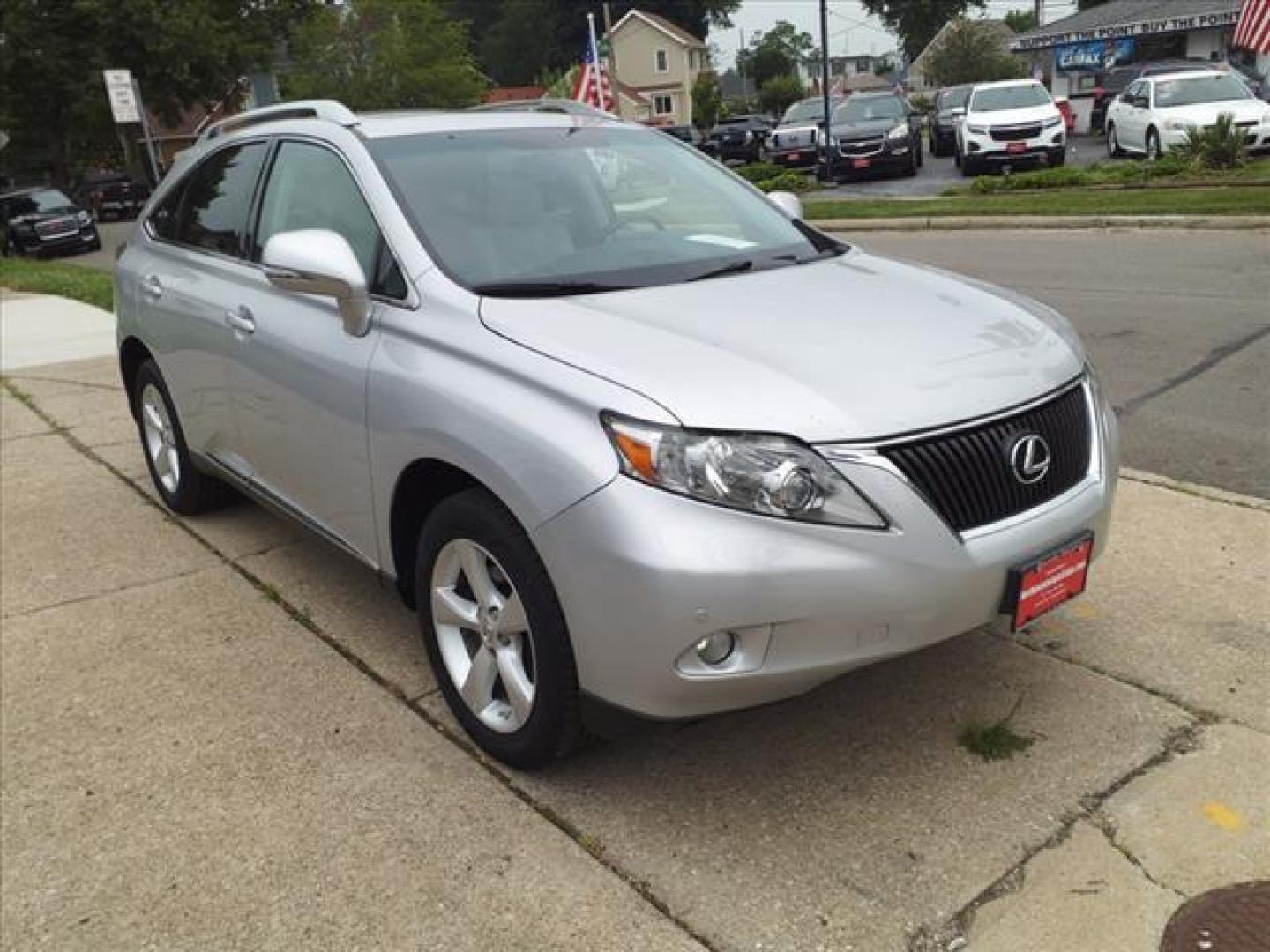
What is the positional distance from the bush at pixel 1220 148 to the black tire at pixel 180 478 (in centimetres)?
1520

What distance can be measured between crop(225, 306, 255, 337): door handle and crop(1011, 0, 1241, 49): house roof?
4162cm

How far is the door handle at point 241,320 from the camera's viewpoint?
3.96m

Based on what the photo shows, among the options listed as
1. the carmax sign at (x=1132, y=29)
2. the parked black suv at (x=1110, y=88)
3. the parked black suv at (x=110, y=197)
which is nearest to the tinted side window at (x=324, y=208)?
the parked black suv at (x=1110, y=88)

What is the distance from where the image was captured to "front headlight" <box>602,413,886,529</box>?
2.48 meters

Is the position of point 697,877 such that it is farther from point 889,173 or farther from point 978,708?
point 889,173

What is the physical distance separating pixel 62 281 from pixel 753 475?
16.4m

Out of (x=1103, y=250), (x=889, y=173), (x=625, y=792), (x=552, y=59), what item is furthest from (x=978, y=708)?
(x=552, y=59)

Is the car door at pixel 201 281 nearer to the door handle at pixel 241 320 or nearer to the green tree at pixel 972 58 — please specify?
the door handle at pixel 241 320

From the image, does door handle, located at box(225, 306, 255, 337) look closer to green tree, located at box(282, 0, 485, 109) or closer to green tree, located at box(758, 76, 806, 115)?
green tree, located at box(282, 0, 485, 109)

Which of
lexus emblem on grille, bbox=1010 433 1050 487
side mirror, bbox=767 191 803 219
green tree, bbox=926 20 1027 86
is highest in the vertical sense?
green tree, bbox=926 20 1027 86

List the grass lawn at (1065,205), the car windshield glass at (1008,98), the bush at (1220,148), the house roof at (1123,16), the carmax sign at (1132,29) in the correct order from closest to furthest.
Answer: the grass lawn at (1065,205) < the bush at (1220,148) < the car windshield glass at (1008,98) < the carmax sign at (1132,29) < the house roof at (1123,16)

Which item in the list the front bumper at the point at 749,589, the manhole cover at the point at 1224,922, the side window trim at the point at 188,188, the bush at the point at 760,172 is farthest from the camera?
the bush at the point at 760,172

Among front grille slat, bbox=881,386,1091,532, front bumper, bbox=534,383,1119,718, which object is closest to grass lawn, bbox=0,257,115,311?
front bumper, bbox=534,383,1119,718

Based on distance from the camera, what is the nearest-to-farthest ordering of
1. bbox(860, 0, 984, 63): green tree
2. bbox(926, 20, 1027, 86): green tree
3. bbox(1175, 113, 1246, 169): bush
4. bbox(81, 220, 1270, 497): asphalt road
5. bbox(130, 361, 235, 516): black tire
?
bbox(130, 361, 235, 516): black tire < bbox(81, 220, 1270, 497): asphalt road < bbox(1175, 113, 1246, 169): bush < bbox(926, 20, 1027, 86): green tree < bbox(860, 0, 984, 63): green tree
